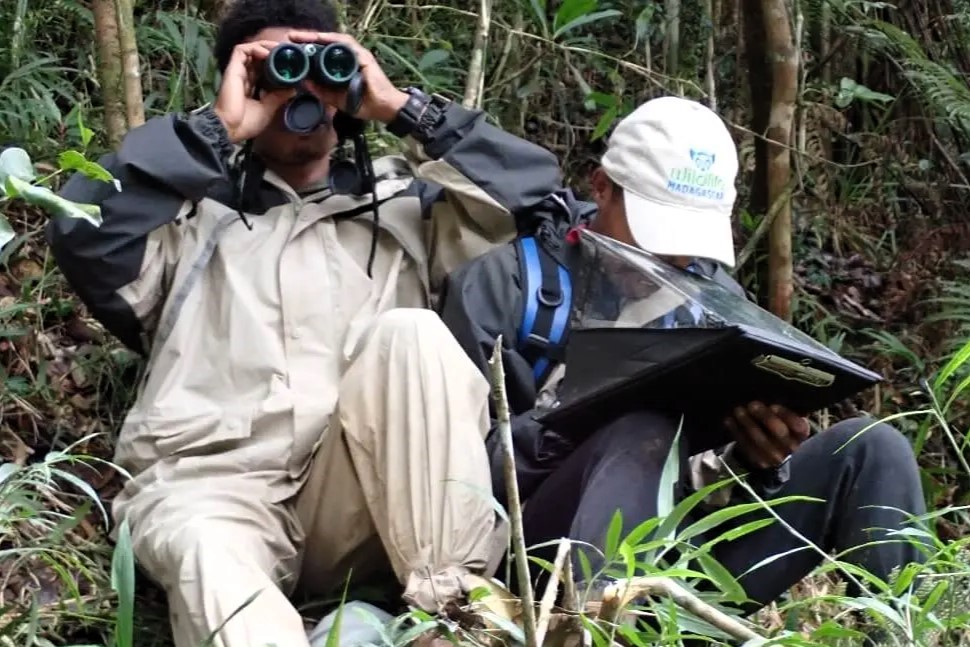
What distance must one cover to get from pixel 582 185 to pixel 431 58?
726 mm

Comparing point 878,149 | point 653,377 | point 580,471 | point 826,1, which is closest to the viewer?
point 653,377

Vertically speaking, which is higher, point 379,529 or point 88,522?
point 379,529

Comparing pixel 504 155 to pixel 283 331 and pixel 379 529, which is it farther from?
pixel 379 529

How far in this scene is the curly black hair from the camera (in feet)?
10.3

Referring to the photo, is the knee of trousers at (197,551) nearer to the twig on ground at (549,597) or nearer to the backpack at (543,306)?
the backpack at (543,306)

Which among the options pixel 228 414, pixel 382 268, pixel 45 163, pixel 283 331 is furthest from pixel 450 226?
pixel 45 163

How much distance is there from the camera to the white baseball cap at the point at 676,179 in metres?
2.83

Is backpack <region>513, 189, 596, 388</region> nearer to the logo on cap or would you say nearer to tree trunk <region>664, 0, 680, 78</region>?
the logo on cap

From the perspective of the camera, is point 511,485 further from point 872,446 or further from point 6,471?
point 872,446

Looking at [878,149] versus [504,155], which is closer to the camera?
[504,155]

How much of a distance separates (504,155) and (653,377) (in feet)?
2.94

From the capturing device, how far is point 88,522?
116 inches

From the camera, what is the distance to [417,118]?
307cm

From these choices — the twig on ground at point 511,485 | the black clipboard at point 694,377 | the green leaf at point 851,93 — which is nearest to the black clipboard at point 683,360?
the black clipboard at point 694,377
